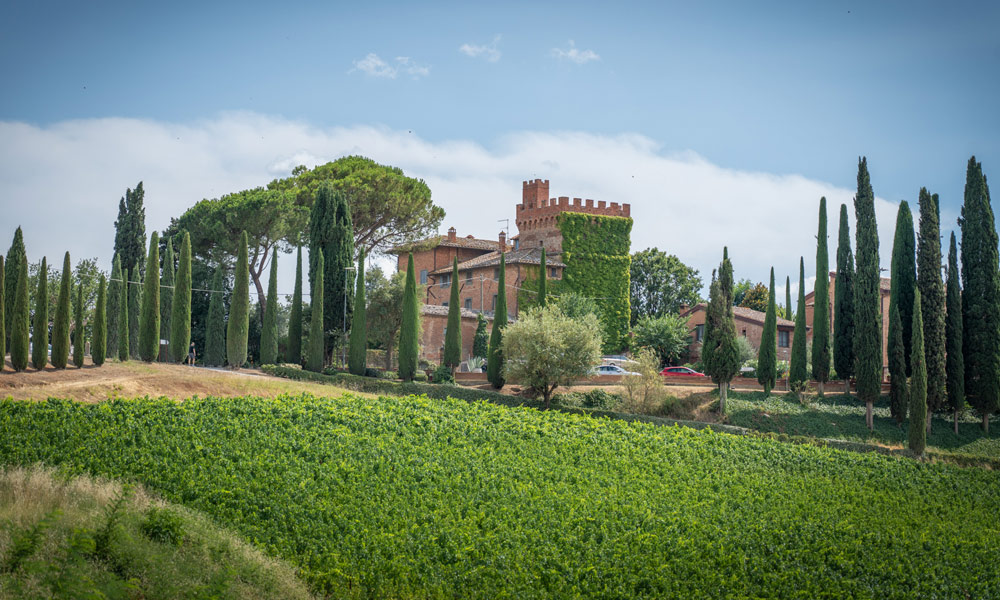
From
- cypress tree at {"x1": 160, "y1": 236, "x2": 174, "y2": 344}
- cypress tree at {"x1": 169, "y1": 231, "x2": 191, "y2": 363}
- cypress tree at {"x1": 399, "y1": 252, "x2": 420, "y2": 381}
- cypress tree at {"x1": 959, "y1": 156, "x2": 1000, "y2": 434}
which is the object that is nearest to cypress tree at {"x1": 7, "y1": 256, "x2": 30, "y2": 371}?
cypress tree at {"x1": 169, "y1": 231, "x2": 191, "y2": 363}

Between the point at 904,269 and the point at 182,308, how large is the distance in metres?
29.6

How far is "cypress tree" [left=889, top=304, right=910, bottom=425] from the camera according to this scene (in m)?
31.7

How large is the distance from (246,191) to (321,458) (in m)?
32.2

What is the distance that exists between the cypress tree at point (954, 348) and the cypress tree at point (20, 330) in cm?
3255

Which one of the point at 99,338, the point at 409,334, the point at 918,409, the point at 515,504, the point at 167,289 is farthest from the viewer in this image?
the point at 167,289

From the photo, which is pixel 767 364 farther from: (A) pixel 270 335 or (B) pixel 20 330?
(B) pixel 20 330

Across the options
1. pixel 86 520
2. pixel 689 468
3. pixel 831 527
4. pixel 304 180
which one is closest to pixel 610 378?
pixel 689 468

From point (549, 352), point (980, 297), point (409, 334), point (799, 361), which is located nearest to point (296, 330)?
point (409, 334)

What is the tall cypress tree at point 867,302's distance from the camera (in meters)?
31.8

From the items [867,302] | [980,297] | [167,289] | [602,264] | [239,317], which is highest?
[602,264]

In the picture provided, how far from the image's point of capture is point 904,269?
34094mm

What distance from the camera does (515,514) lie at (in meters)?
16.3

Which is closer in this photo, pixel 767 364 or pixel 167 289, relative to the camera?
pixel 767 364

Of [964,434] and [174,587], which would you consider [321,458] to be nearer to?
[174,587]
